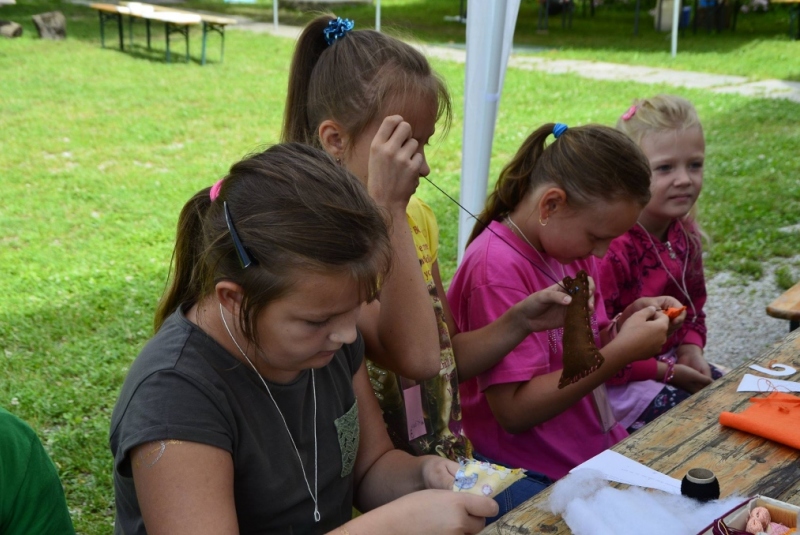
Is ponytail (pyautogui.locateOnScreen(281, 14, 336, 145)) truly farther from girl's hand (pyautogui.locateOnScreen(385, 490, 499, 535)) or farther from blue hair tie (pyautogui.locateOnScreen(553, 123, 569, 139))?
girl's hand (pyautogui.locateOnScreen(385, 490, 499, 535))

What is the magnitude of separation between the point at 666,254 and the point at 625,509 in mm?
1722

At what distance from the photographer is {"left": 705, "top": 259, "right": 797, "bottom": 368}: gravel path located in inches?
175

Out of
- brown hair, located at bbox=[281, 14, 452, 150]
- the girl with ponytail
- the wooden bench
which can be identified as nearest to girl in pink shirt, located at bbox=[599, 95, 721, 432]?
the wooden bench

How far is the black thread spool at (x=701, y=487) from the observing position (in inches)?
57.6

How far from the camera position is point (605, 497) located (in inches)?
58.2

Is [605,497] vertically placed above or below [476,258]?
below

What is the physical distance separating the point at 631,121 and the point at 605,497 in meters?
1.92

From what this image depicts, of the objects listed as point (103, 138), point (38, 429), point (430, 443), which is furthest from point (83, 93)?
point (430, 443)

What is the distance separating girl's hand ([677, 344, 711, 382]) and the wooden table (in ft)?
3.42

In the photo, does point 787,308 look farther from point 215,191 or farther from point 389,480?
point 215,191

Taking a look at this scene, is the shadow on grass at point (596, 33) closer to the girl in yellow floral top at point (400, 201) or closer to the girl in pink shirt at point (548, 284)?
the girl in pink shirt at point (548, 284)

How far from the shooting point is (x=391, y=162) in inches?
71.1

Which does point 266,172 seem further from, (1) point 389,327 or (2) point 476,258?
Answer: (2) point 476,258

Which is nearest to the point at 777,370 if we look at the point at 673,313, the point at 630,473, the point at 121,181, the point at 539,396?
the point at 673,313
